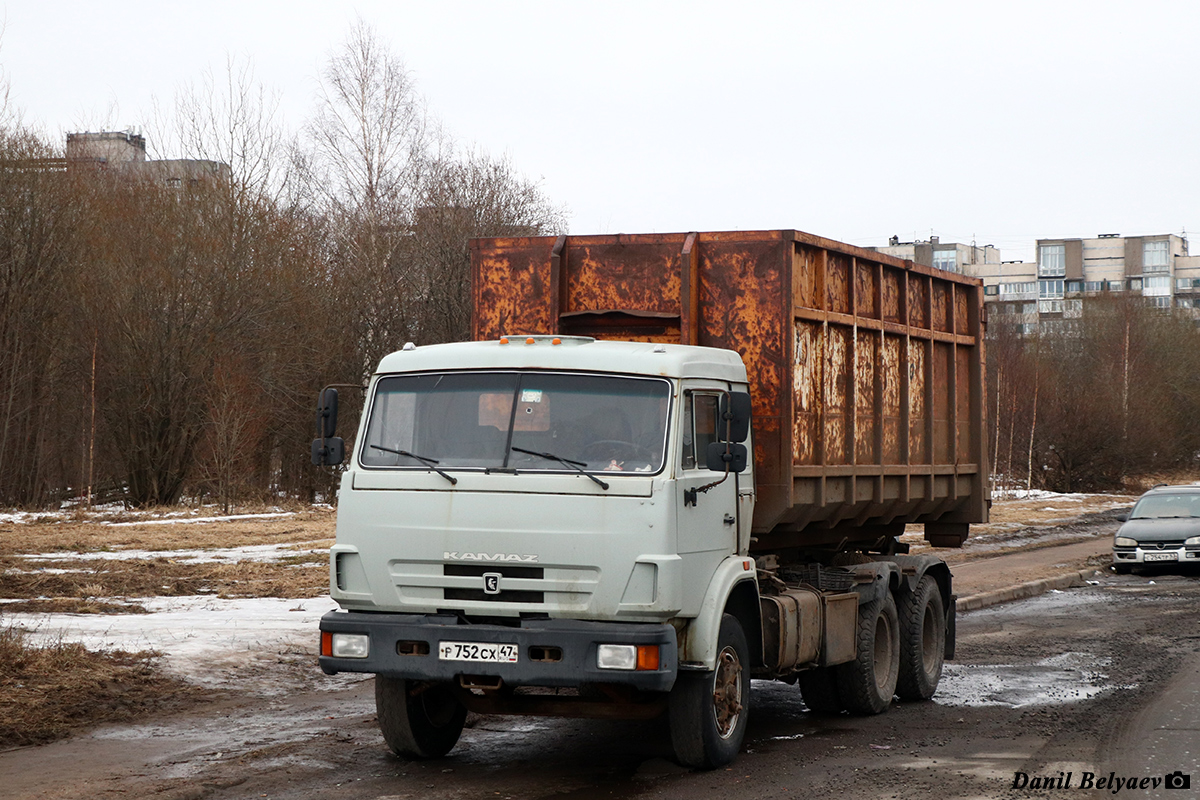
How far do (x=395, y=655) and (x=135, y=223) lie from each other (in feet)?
104

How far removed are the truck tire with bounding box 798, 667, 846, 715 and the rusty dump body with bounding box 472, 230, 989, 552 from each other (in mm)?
948

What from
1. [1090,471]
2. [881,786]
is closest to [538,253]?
[881,786]

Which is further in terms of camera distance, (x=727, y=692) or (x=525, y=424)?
(x=727, y=692)

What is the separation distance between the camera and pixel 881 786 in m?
7.05

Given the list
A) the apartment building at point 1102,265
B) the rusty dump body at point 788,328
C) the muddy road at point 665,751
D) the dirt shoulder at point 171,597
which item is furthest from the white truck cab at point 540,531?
the apartment building at point 1102,265

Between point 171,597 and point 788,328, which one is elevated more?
point 788,328

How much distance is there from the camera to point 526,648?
684 cm

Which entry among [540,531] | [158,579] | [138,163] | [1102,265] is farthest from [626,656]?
[1102,265]

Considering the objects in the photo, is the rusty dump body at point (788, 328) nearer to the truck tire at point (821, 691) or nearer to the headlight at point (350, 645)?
the truck tire at point (821, 691)

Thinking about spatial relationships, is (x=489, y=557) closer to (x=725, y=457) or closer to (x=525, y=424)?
(x=525, y=424)

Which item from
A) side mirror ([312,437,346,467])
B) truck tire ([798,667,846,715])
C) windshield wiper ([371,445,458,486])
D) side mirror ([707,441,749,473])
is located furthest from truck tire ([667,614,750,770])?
side mirror ([312,437,346,467])

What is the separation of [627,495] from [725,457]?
70 cm

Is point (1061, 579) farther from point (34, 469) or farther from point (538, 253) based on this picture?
point (34, 469)

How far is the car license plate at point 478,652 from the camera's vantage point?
6859 mm
